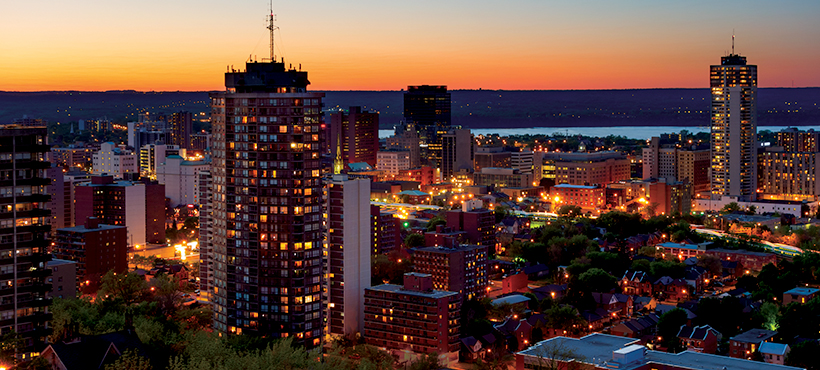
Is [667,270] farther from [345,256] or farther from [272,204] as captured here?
[272,204]

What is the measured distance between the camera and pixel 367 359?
101 ft

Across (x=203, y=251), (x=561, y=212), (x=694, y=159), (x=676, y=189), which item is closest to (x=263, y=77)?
(x=203, y=251)

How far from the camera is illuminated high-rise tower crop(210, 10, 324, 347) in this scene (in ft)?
109

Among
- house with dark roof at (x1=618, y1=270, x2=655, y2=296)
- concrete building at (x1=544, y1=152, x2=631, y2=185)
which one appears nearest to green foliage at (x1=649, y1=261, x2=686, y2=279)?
house with dark roof at (x1=618, y1=270, x2=655, y2=296)

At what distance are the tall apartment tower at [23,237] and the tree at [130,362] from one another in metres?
2.68

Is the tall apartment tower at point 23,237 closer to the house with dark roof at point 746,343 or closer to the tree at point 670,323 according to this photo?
the tree at point 670,323

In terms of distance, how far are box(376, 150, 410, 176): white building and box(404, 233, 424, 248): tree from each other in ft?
167

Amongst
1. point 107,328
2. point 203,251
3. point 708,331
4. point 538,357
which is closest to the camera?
point 538,357

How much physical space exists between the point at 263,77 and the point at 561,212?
40885mm

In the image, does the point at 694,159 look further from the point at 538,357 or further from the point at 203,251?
the point at 538,357

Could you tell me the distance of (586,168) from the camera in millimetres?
95750

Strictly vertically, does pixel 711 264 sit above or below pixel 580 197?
below

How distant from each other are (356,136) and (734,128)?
156ft

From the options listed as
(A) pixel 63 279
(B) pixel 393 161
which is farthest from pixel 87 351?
(B) pixel 393 161
